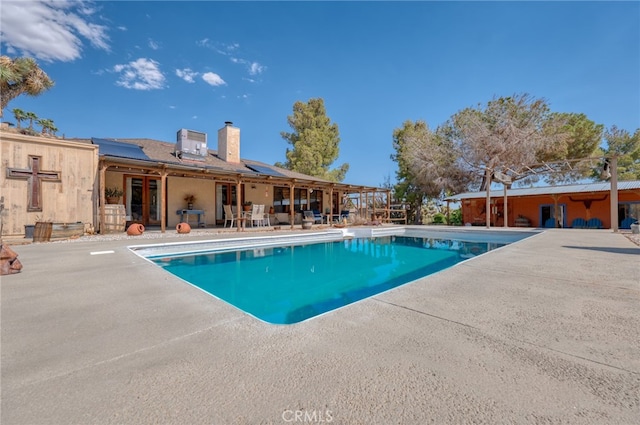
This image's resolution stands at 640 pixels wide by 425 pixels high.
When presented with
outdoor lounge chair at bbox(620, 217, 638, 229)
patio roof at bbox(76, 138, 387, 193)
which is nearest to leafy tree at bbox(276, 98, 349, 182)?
patio roof at bbox(76, 138, 387, 193)

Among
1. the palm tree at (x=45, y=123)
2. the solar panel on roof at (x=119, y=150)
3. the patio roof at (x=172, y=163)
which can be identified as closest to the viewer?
the patio roof at (x=172, y=163)

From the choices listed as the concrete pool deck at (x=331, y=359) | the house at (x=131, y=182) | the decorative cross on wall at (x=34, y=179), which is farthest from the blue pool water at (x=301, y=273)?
the decorative cross on wall at (x=34, y=179)

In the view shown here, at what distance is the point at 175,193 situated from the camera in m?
11.5

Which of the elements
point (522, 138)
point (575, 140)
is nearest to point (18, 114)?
point (522, 138)

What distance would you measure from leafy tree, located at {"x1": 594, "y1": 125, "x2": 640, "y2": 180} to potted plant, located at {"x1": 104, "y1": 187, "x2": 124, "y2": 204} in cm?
3156

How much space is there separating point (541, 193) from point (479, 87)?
33.8 feet

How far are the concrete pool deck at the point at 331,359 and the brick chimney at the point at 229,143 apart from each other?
40.4ft

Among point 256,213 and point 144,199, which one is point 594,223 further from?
point 144,199

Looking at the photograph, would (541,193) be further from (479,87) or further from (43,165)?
(43,165)

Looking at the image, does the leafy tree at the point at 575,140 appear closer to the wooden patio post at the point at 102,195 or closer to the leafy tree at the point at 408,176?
the leafy tree at the point at 408,176

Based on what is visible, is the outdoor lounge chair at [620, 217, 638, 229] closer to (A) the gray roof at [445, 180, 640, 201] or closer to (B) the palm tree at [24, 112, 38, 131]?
(A) the gray roof at [445, 180, 640, 201]

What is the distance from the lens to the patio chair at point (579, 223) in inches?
579

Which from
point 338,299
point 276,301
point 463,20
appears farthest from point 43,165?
point 463,20

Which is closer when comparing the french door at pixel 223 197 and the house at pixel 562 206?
the french door at pixel 223 197
